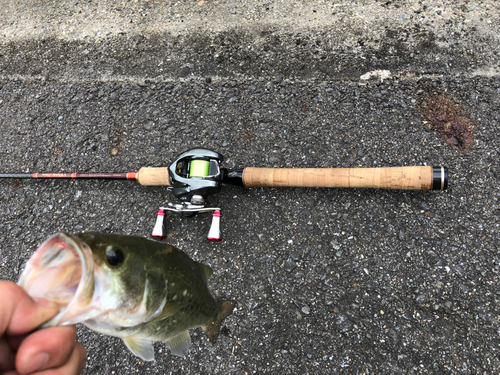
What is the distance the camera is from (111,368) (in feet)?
8.04

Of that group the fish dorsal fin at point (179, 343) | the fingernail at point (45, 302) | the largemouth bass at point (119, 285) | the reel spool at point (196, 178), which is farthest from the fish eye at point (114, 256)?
the reel spool at point (196, 178)

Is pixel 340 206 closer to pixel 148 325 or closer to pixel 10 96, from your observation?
pixel 148 325

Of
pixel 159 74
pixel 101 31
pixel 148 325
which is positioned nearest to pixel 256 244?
pixel 148 325

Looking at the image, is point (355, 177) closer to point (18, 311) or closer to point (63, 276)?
point (63, 276)

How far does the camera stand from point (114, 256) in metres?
1.43

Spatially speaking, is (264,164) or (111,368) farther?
(264,164)

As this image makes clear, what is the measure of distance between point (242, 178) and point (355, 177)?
2.89ft

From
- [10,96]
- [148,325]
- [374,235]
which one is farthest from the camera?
[10,96]

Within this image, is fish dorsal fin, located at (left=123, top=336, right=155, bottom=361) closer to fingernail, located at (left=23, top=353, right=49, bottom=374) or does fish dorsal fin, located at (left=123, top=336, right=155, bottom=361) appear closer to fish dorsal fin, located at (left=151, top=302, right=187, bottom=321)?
fish dorsal fin, located at (left=151, top=302, right=187, bottom=321)

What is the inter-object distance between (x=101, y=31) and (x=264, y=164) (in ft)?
9.05

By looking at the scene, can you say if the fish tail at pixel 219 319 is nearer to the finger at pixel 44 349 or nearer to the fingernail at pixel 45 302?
the finger at pixel 44 349

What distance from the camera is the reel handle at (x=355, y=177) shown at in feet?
7.60

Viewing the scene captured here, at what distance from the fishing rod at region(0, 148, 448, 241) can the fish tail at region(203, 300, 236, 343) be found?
0.49 m

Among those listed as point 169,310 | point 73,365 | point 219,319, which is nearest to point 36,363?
point 73,365
